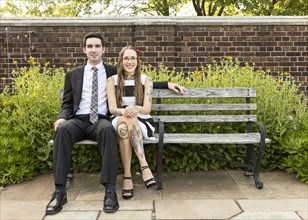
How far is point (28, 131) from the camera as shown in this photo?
441 centimetres

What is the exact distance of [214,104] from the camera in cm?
435

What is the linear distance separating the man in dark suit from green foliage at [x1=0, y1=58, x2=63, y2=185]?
22.2 inches

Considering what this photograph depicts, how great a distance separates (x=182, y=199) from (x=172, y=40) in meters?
4.29

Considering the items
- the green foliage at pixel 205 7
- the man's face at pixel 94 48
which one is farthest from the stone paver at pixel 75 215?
the green foliage at pixel 205 7

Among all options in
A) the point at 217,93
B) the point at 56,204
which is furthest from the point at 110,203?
the point at 217,93

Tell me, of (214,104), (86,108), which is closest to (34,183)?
(86,108)

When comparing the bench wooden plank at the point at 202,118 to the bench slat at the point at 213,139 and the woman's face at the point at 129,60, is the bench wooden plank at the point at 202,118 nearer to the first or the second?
the bench slat at the point at 213,139

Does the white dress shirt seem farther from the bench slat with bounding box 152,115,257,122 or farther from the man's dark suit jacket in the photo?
the bench slat with bounding box 152,115,257,122

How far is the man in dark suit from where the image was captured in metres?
3.39

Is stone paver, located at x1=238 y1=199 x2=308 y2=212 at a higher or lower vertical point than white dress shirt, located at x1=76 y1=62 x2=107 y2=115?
lower

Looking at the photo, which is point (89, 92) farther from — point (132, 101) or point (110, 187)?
point (110, 187)

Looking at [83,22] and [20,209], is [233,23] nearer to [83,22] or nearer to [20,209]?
[83,22]

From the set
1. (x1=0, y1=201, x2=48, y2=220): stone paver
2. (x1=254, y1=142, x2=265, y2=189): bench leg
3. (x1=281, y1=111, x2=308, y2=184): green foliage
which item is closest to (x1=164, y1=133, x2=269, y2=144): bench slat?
(x1=254, y1=142, x2=265, y2=189): bench leg

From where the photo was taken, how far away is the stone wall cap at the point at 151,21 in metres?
7.25
